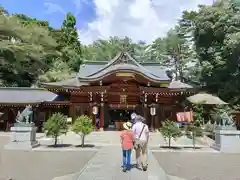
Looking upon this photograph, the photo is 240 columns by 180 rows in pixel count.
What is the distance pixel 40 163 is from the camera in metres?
10.7

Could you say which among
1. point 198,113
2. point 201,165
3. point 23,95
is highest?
point 23,95

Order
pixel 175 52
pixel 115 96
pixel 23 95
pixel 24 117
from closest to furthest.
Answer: pixel 24 117 → pixel 115 96 → pixel 23 95 → pixel 175 52

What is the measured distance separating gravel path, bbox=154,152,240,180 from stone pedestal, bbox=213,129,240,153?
96 centimetres

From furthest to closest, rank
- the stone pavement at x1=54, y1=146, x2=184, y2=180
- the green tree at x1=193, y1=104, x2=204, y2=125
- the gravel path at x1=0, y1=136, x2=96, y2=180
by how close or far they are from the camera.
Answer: the green tree at x1=193, y1=104, x2=204, y2=125
the gravel path at x1=0, y1=136, x2=96, y2=180
the stone pavement at x1=54, y1=146, x2=184, y2=180

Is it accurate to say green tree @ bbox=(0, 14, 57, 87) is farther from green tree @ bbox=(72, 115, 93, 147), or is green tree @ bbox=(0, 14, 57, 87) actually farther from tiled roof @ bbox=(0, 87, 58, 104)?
green tree @ bbox=(72, 115, 93, 147)

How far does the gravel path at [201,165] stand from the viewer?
29.3ft

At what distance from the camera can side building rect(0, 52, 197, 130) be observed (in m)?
23.9

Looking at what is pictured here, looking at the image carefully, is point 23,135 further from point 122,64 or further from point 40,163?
point 122,64

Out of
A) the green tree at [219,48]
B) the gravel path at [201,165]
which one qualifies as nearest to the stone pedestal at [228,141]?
the gravel path at [201,165]

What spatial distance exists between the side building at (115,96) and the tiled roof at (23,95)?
19 cm

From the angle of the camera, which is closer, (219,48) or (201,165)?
(201,165)

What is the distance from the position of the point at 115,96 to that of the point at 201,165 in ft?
50.3

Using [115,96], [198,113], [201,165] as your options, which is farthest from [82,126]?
[198,113]

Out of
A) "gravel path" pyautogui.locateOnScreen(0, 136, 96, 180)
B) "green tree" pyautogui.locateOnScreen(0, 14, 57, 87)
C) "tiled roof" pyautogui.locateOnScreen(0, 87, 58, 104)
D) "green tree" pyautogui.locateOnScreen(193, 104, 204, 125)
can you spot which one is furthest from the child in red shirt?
"green tree" pyautogui.locateOnScreen(0, 14, 57, 87)
